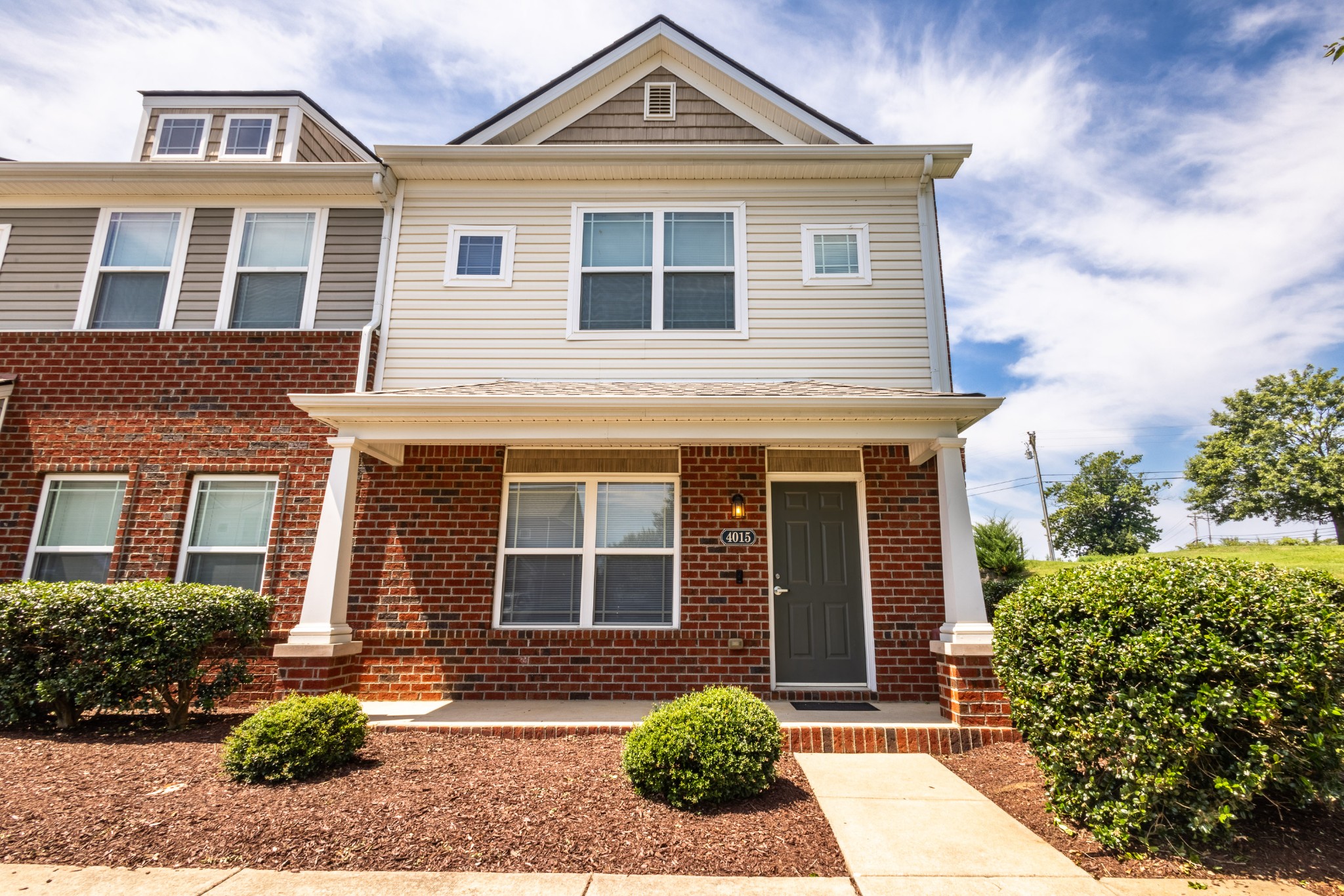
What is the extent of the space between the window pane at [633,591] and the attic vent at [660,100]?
206 inches

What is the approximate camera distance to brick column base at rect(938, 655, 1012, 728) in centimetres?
514

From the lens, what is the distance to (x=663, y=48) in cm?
805

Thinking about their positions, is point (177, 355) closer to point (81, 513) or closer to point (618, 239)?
point (81, 513)

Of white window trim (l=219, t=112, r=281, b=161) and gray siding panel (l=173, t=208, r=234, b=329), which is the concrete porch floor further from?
white window trim (l=219, t=112, r=281, b=161)

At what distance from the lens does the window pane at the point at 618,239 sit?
752 cm

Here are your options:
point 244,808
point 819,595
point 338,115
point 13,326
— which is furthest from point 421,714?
point 338,115

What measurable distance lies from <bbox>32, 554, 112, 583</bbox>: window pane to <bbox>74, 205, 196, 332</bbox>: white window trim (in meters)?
2.44

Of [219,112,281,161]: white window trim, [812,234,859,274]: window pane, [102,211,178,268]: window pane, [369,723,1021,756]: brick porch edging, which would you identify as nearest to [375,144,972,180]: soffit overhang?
[812,234,859,274]: window pane

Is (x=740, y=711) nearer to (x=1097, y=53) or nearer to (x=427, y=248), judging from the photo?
(x=427, y=248)

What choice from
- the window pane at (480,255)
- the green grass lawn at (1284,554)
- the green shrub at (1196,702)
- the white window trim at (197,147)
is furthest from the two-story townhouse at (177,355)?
the green grass lawn at (1284,554)

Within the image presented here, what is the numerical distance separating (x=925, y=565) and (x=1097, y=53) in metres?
5.62

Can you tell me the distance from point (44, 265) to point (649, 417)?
24.0 feet

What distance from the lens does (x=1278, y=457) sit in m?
37.1

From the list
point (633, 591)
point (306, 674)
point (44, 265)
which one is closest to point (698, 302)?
point (633, 591)
